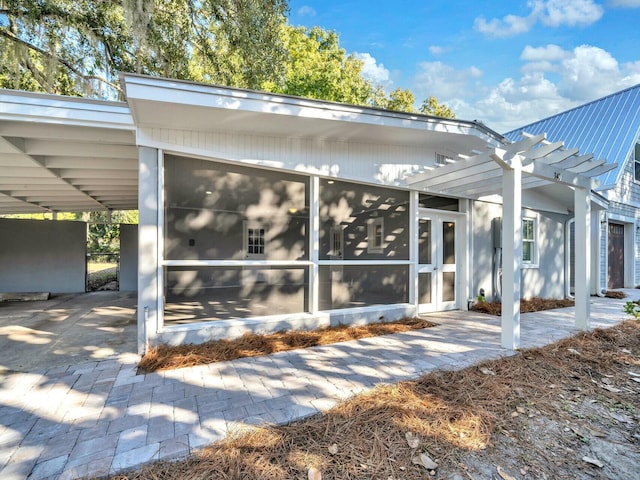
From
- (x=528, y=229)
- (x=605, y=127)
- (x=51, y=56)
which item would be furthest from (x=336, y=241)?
(x=605, y=127)

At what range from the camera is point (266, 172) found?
419 cm

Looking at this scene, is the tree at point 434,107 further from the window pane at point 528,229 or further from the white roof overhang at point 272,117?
the white roof overhang at point 272,117

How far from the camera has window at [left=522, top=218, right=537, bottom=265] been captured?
23.5 feet

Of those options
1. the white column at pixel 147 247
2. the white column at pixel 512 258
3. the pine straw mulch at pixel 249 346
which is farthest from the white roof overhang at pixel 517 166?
the white column at pixel 147 247

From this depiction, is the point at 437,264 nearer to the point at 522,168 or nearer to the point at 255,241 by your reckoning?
the point at 522,168

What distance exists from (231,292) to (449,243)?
14.3ft

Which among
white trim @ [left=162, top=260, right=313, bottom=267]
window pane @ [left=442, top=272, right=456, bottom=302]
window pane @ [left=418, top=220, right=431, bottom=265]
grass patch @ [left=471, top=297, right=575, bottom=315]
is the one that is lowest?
grass patch @ [left=471, top=297, right=575, bottom=315]

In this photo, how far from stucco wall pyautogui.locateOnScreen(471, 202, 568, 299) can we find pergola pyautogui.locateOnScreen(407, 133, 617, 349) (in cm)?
101

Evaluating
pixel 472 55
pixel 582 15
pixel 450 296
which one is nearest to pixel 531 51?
pixel 582 15

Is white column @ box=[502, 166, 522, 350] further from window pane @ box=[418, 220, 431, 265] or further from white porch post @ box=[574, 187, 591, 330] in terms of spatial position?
window pane @ box=[418, 220, 431, 265]

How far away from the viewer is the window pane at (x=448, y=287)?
602 centimetres

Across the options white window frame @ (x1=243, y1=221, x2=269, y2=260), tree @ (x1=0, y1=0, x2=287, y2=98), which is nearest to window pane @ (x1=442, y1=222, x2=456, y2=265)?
white window frame @ (x1=243, y1=221, x2=269, y2=260)

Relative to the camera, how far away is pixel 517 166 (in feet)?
12.5

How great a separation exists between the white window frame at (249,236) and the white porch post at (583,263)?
189 inches
